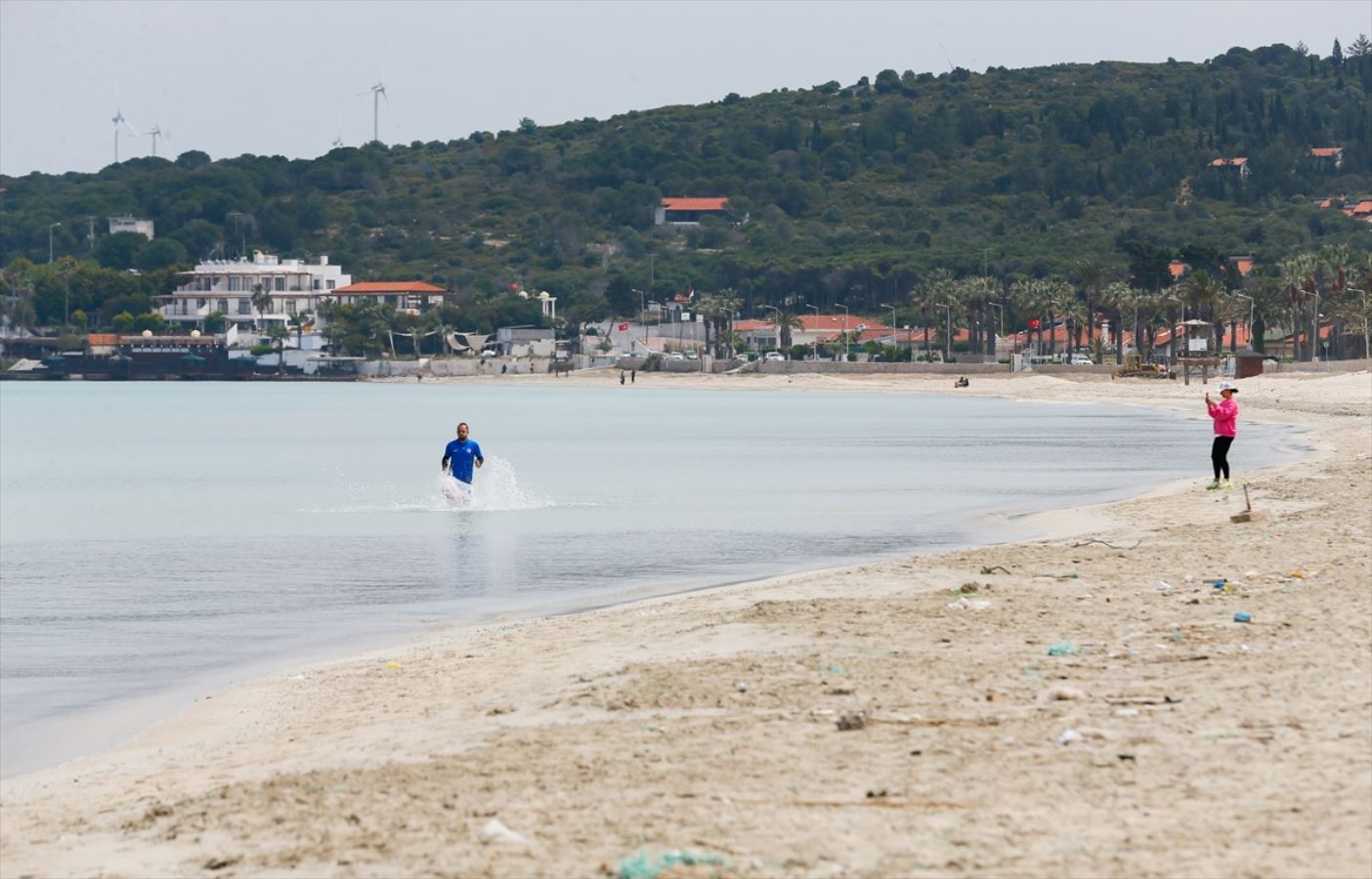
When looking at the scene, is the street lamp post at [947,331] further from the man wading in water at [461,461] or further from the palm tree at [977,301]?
the man wading in water at [461,461]

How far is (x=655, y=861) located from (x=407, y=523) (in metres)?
26.6

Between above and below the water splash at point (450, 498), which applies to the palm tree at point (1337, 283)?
above

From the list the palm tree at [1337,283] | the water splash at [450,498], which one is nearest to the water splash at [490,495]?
the water splash at [450,498]

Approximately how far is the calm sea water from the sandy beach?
97.5 inches

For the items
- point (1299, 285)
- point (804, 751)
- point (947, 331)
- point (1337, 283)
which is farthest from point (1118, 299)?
point (804, 751)

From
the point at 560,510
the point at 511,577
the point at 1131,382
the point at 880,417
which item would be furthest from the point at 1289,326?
the point at 511,577

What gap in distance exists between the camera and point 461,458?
3284 cm

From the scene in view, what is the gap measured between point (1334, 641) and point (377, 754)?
6.11 metres

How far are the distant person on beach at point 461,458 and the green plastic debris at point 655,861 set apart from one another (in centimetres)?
2299

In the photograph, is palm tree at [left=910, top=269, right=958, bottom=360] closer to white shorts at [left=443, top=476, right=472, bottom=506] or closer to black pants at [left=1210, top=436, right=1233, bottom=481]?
white shorts at [left=443, top=476, right=472, bottom=506]

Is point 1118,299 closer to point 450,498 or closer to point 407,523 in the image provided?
point 450,498

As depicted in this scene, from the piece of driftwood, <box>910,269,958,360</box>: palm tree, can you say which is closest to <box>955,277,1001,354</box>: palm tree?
<box>910,269,958,360</box>: palm tree

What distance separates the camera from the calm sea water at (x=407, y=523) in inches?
723

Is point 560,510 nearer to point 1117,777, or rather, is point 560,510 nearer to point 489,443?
point 1117,777
